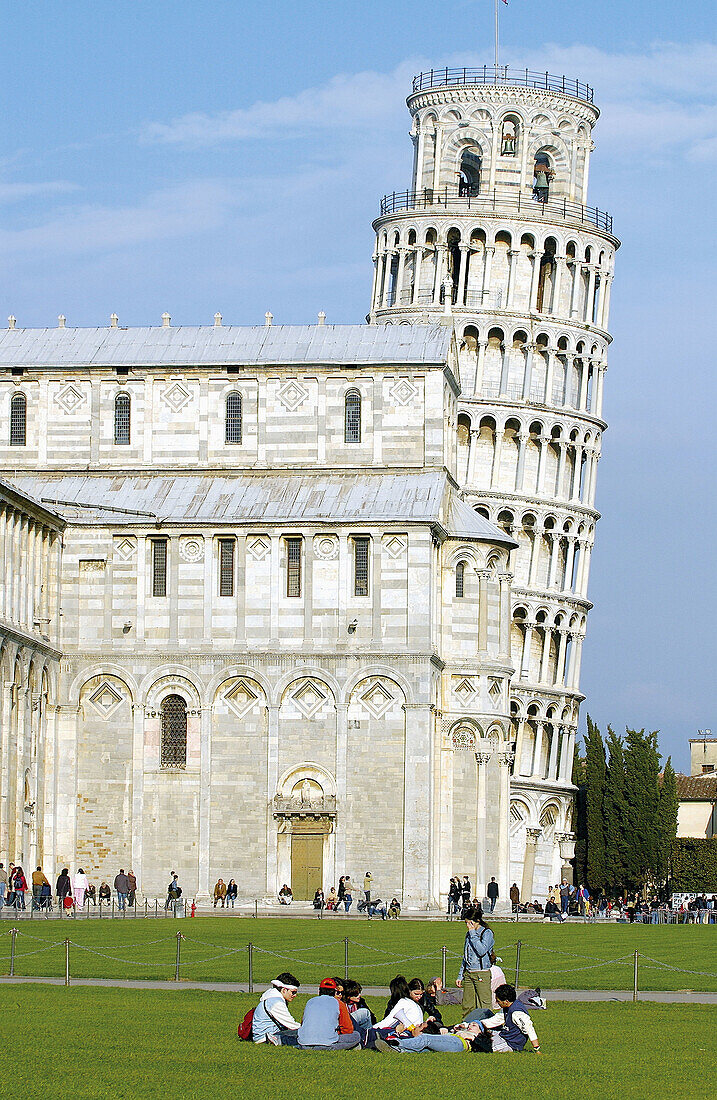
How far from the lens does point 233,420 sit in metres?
77.5

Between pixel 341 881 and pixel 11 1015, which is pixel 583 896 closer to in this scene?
pixel 341 881

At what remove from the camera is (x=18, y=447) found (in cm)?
7781

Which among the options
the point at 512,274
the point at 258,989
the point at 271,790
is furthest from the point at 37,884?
the point at 512,274

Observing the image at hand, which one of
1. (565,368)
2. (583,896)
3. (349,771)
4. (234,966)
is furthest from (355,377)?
(234,966)

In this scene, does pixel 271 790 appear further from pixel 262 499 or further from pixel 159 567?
pixel 262 499

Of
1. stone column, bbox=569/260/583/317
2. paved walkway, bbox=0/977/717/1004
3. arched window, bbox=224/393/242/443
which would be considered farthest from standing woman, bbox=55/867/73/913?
stone column, bbox=569/260/583/317

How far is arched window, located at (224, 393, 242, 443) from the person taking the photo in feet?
253

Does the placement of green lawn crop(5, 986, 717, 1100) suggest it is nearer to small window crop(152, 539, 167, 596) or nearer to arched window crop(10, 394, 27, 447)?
small window crop(152, 539, 167, 596)

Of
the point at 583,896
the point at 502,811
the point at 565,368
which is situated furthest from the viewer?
the point at 565,368

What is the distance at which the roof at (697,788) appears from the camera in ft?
410

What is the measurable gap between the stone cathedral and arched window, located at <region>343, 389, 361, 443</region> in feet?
0.48

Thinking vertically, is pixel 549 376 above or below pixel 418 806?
above

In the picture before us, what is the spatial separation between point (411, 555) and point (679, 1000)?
120 ft

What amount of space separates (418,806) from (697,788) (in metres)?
59.4
